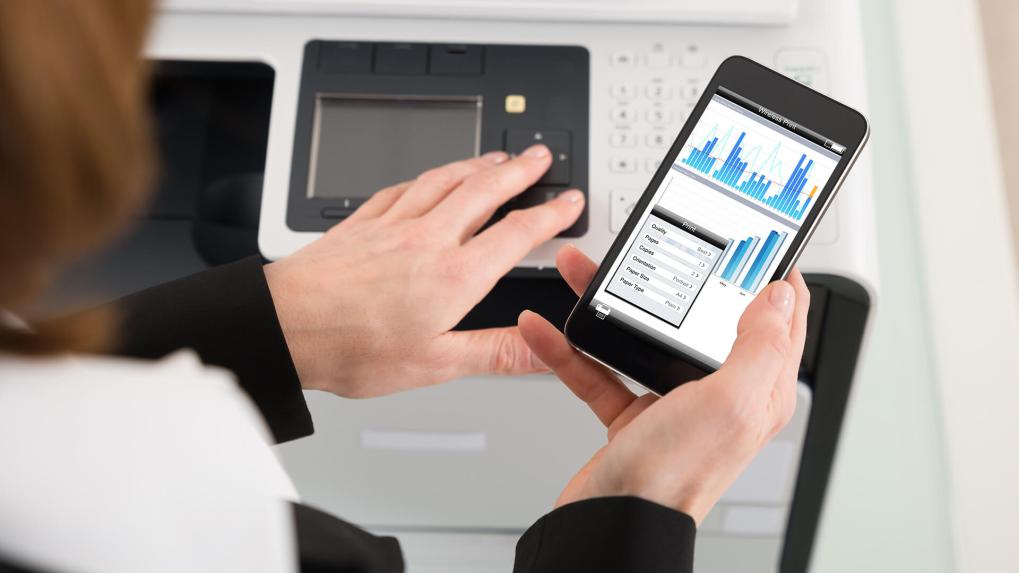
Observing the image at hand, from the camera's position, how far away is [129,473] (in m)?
0.30

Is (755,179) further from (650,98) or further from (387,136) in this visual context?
(387,136)

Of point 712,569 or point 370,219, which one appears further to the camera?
point 712,569

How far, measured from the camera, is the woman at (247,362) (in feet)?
0.74

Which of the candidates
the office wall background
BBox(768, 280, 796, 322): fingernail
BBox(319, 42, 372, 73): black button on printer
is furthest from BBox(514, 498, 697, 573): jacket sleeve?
the office wall background

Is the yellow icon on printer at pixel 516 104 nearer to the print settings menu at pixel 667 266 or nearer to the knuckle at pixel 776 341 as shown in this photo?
the print settings menu at pixel 667 266

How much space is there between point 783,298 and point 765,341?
0.03 metres

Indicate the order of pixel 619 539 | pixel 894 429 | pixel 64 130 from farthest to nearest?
pixel 894 429
pixel 619 539
pixel 64 130

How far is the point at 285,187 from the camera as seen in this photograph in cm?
58

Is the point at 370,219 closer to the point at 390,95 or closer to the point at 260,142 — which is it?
the point at 390,95

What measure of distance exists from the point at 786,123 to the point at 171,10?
0.40 metres

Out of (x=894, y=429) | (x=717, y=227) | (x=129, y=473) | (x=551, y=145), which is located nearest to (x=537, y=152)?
(x=551, y=145)

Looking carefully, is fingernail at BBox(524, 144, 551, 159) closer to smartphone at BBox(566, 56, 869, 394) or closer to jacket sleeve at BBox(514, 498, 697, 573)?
smartphone at BBox(566, 56, 869, 394)

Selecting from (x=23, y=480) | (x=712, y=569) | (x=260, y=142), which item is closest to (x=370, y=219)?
(x=260, y=142)

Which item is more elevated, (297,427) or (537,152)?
(537,152)
